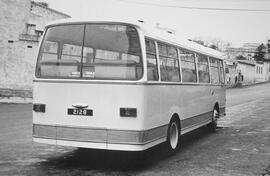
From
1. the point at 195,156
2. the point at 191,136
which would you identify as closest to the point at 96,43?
the point at 195,156

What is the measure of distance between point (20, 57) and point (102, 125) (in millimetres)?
24707

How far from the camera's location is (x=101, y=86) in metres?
7.93

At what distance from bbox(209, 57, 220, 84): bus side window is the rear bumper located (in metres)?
5.88

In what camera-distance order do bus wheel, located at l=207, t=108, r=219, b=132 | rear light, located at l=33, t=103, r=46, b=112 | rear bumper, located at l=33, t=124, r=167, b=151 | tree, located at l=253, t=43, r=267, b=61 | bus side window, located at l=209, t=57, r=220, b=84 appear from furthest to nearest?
1. tree, located at l=253, t=43, r=267, b=61
2. bus wheel, located at l=207, t=108, r=219, b=132
3. bus side window, located at l=209, t=57, r=220, b=84
4. rear light, located at l=33, t=103, r=46, b=112
5. rear bumper, located at l=33, t=124, r=167, b=151

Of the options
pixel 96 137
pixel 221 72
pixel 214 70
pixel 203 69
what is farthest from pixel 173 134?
pixel 221 72

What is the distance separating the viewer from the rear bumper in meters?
7.68

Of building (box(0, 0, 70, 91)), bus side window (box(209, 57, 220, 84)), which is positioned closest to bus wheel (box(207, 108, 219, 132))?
bus side window (box(209, 57, 220, 84))

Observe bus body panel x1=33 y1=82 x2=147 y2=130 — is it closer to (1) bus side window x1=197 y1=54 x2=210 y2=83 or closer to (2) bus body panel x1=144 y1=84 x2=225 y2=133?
(2) bus body panel x1=144 y1=84 x2=225 y2=133

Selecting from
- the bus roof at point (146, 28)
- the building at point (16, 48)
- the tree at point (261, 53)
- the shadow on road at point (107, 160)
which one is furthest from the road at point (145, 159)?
the tree at point (261, 53)

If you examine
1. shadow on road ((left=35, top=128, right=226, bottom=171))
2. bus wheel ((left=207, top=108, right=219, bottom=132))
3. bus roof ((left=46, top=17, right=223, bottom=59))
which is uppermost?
bus roof ((left=46, top=17, right=223, bottom=59))

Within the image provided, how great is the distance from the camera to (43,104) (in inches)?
329

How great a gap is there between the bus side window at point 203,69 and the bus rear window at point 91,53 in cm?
447

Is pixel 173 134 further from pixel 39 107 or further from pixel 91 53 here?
pixel 39 107

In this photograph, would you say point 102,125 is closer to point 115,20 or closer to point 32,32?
point 115,20
